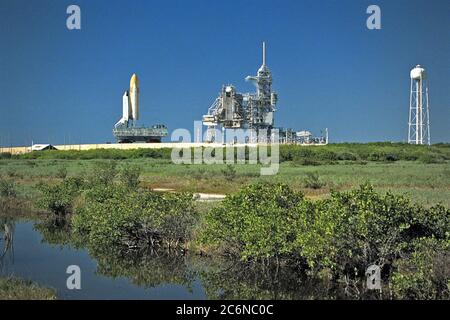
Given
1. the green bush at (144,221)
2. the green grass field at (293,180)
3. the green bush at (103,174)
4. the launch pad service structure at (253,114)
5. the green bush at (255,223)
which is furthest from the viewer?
the launch pad service structure at (253,114)

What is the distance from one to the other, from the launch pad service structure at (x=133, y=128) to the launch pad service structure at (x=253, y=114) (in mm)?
8886

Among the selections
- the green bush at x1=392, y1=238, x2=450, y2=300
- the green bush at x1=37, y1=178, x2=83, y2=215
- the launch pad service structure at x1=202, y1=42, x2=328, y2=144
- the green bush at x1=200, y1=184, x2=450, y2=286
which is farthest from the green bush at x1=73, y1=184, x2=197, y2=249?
the launch pad service structure at x1=202, y1=42, x2=328, y2=144

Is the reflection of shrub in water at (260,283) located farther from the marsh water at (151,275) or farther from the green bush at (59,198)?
the green bush at (59,198)

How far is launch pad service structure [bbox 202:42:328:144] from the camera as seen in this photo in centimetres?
8250

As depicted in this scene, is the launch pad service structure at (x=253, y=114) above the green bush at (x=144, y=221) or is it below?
above

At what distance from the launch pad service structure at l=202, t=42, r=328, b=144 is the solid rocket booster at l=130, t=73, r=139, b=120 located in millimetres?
11628

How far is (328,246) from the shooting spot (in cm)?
1570

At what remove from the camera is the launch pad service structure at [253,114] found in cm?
8250

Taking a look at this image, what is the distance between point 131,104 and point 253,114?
64.1 feet

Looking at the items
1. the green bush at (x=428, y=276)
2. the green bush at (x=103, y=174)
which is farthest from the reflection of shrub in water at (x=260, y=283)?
the green bush at (x=103, y=174)

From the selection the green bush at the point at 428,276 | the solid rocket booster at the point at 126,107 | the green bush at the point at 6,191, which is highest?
the solid rocket booster at the point at 126,107

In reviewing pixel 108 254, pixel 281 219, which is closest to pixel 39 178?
pixel 108 254

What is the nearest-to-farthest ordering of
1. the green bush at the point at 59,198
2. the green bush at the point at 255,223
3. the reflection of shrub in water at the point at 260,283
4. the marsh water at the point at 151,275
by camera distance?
the reflection of shrub in water at the point at 260,283 → the marsh water at the point at 151,275 → the green bush at the point at 255,223 → the green bush at the point at 59,198
